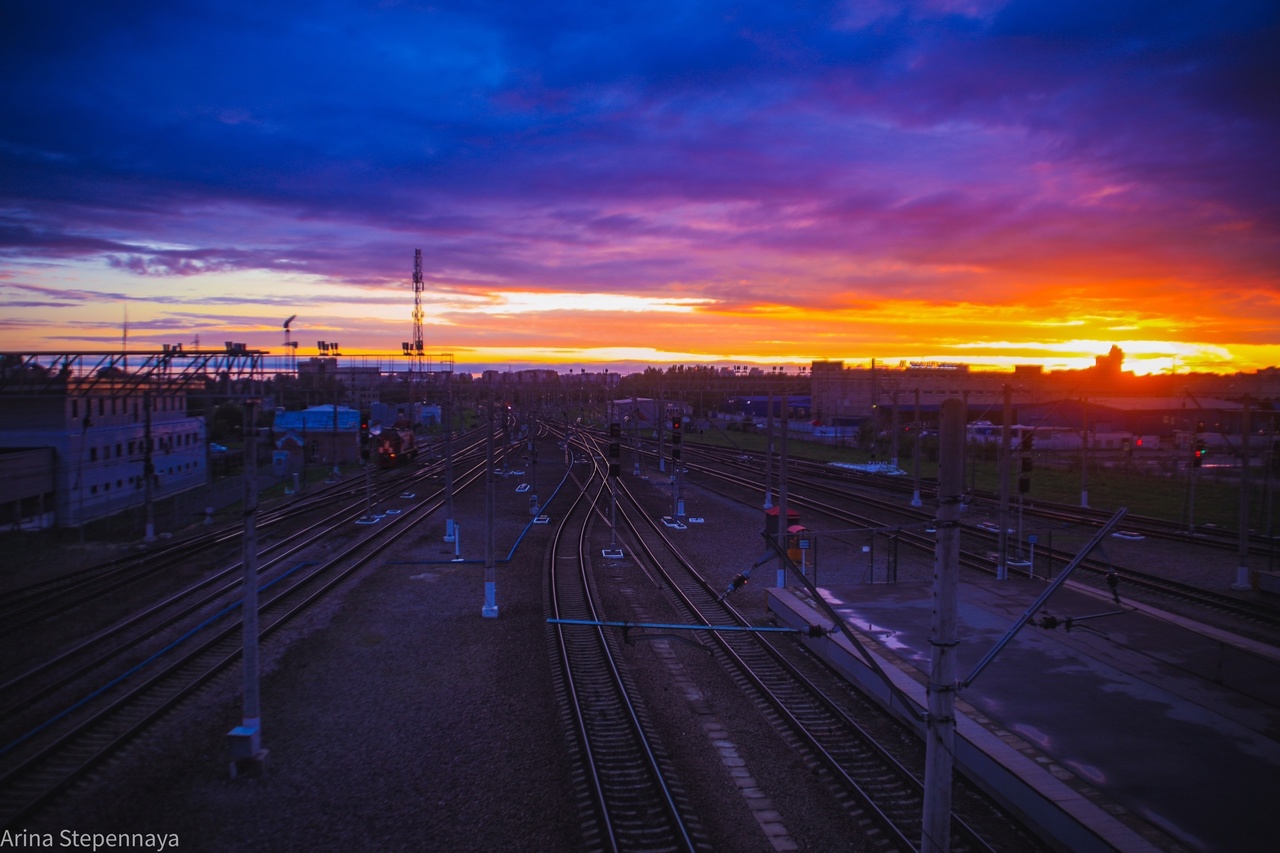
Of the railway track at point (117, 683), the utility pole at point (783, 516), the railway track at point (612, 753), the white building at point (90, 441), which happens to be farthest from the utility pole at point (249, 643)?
the white building at point (90, 441)

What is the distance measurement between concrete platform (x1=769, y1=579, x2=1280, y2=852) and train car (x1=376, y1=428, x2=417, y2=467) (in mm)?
32220

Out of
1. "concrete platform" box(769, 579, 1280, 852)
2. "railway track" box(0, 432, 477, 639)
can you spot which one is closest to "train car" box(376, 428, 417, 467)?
"railway track" box(0, 432, 477, 639)

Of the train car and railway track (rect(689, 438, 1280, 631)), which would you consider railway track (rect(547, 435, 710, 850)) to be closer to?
railway track (rect(689, 438, 1280, 631))

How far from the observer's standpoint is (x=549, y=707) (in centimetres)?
988

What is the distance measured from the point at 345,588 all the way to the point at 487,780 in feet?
31.2

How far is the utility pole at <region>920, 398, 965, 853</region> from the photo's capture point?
4.41 metres

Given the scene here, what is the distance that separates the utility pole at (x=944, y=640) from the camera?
4410 mm

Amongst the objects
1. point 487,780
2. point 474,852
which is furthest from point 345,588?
point 474,852

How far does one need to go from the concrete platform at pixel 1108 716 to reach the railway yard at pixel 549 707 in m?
0.06

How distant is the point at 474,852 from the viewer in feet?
21.9

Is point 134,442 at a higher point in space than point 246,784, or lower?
higher

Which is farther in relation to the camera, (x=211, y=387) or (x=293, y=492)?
(x=293, y=492)

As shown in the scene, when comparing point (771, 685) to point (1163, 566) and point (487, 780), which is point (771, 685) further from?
point (1163, 566)

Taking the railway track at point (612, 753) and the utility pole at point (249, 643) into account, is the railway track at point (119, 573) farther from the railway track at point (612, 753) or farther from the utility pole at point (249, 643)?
the railway track at point (612, 753)
